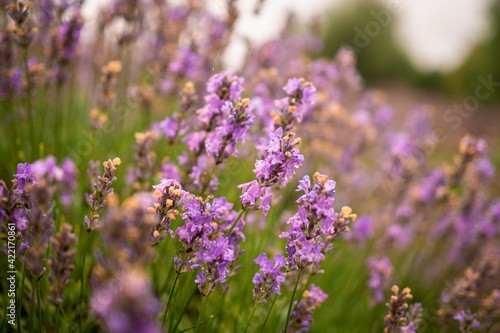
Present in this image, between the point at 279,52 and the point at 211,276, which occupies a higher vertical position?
the point at 279,52

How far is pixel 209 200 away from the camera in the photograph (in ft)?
6.43

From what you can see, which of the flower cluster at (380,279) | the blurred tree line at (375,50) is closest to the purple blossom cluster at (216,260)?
the flower cluster at (380,279)

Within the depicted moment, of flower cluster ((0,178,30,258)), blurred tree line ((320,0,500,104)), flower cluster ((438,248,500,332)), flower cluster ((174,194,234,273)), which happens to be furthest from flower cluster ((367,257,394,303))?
blurred tree line ((320,0,500,104))

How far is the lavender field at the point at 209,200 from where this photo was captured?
135cm

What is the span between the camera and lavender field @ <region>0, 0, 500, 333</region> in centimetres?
135

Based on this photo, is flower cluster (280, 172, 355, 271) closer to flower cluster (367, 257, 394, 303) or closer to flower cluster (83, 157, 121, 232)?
flower cluster (83, 157, 121, 232)

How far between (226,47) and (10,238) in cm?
268

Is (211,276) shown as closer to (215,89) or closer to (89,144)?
(215,89)

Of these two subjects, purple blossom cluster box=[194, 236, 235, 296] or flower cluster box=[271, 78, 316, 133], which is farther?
flower cluster box=[271, 78, 316, 133]

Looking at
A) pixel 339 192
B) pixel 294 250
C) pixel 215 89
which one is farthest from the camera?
pixel 339 192

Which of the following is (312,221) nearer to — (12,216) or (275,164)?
(275,164)

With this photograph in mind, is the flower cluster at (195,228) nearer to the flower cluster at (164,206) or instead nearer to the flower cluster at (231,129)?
the flower cluster at (164,206)

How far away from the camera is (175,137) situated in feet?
7.16

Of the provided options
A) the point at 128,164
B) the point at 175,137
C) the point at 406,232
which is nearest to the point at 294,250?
the point at 175,137
